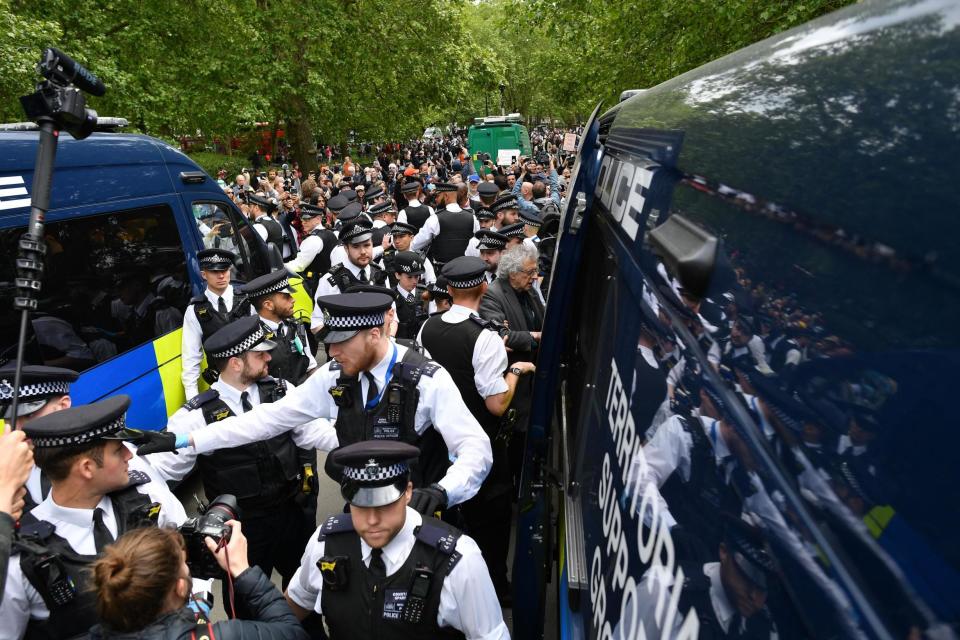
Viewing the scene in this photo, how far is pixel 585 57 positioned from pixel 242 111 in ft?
24.0

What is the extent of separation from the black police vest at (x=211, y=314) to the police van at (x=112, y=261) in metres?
0.30

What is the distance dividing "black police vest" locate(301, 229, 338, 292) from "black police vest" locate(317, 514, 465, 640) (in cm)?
559

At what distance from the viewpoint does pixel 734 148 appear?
37.2 inches

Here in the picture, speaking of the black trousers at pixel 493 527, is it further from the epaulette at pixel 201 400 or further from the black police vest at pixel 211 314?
the black police vest at pixel 211 314

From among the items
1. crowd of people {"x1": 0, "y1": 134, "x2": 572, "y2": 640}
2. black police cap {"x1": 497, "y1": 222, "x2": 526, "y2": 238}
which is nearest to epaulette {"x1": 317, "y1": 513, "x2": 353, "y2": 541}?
crowd of people {"x1": 0, "y1": 134, "x2": 572, "y2": 640}

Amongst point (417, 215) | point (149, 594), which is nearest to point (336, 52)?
point (417, 215)

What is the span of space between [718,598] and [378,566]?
1479 millimetres

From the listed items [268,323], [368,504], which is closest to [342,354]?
[368,504]

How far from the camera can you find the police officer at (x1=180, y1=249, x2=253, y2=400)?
4.88 m

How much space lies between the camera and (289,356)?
457 cm

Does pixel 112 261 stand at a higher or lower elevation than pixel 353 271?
higher

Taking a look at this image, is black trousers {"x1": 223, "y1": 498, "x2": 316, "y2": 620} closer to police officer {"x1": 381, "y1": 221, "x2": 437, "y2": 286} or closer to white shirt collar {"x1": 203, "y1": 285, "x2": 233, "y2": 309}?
white shirt collar {"x1": 203, "y1": 285, "x2": 233, "y2": 309}

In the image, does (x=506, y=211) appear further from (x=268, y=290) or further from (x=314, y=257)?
(x=268, y=290)

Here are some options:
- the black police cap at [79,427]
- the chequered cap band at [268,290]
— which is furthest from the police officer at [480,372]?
the black police cap at [79,427]
